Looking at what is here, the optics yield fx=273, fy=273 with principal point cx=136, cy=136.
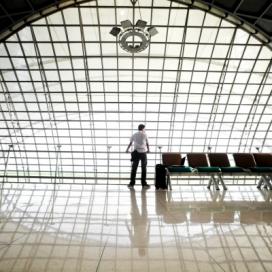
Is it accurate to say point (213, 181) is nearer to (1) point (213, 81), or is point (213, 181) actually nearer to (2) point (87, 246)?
(2) point (87, 246)

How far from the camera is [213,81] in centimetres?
2122

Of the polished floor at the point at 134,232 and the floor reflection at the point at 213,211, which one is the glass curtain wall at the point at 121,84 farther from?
the floor reflection at the point at 213,211

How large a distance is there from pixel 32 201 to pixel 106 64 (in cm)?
1528

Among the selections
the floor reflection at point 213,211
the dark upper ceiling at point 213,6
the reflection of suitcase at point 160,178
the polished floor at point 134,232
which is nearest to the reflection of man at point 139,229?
the polished floor at point 134,232

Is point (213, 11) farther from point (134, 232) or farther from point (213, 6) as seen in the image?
point (134, 232)

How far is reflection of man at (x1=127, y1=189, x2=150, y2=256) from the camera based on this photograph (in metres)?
3.87

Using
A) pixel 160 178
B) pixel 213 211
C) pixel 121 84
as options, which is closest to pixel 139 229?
pixel 213 211

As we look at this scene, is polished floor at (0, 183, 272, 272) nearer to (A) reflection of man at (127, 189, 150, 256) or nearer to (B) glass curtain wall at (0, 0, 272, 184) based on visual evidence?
(A) reflection of man at (127, 189, 150, 256)

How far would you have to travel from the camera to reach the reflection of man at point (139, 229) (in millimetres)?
3867

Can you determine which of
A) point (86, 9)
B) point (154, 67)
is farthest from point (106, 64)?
point (86, 9)

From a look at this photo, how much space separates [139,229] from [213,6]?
40.1ft

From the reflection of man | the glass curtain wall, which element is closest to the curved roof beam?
the glass curtain wall

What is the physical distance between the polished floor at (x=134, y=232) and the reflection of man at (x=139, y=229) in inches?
0.5

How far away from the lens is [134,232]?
14.5 feet
